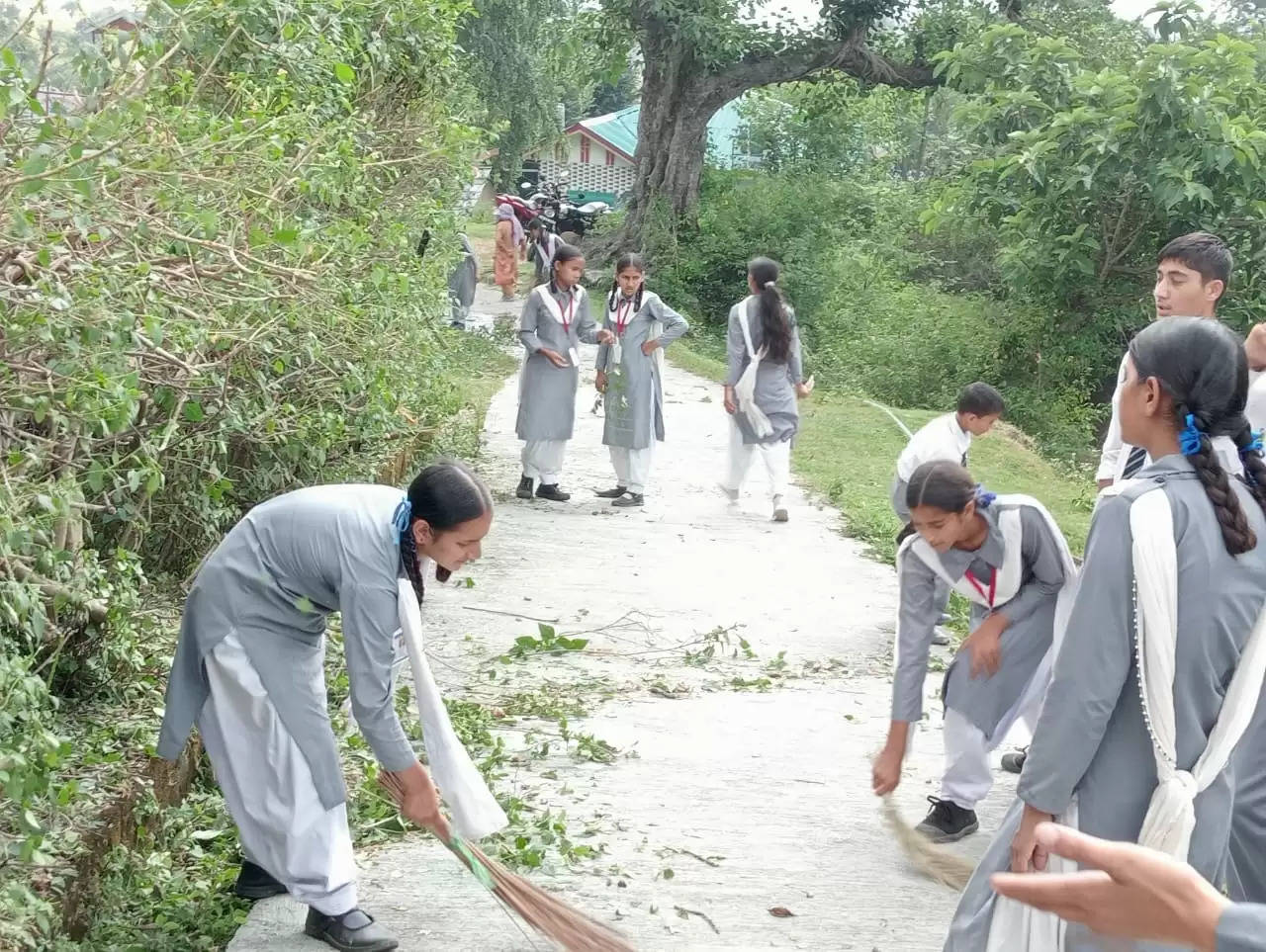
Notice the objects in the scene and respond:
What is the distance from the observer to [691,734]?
614 cm

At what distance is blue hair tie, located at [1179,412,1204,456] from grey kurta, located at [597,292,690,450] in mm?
7676

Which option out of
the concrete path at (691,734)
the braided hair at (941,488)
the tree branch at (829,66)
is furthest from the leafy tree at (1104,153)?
the braided hair at (941,488)

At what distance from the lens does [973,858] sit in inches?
191

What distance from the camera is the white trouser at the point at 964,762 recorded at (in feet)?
16.0

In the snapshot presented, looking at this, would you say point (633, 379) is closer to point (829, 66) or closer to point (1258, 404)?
point (1258, 404)

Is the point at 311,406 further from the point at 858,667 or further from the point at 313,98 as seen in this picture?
the point at 858,667

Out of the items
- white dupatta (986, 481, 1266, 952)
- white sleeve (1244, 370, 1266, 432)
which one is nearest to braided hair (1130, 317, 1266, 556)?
white dupatta (986, 481, 1266, 952)

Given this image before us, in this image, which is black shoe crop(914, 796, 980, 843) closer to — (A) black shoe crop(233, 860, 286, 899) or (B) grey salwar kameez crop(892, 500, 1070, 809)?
(B) grey salwar kameez crop(892, 500, 1070, 809)

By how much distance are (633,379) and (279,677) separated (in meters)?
7.05

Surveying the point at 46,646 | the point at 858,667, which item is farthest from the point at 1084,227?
the point at 46,646

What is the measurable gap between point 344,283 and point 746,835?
309cm

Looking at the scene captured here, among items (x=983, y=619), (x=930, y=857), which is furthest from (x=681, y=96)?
(x=930, y=857)

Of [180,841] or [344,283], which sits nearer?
[180,841]

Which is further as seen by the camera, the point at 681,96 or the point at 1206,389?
the point at 681,96
